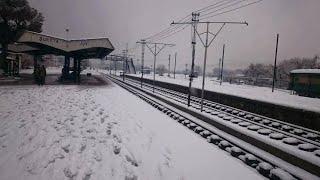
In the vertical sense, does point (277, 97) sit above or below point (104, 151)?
above

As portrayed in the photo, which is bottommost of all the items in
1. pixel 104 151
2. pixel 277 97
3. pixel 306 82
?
pixel 104 151

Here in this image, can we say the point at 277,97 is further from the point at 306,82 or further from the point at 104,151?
the point at 104,151

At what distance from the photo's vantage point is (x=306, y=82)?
33906 mm

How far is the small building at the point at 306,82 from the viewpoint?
32156 mm

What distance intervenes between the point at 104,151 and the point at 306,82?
3260 centimetres

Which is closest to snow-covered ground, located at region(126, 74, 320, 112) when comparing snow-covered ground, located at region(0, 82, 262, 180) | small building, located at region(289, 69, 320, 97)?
small building, located at region(289, 69, 320, 97)

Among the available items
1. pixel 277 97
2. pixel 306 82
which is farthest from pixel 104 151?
pixel 306 82

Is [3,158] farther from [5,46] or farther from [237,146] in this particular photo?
[5,46]

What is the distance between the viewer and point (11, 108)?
14.4 m

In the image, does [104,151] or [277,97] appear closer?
[104,151]

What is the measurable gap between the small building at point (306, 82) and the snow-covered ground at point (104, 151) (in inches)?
1038

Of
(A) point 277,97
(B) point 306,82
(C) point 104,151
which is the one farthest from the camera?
(B) point 306,82

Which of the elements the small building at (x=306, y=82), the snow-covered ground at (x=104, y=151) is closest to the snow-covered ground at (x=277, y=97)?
the small building at (x=306, y=82)

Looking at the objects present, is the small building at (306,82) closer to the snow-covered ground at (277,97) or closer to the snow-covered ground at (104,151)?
the snow-covered ground at (277,97)
